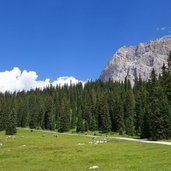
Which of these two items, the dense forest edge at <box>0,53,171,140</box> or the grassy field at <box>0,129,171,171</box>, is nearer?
the grassy field at <box>0,129,171,171</box>

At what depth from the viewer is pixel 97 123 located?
15388cm

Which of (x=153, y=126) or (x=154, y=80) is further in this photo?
(x=154, y=80)

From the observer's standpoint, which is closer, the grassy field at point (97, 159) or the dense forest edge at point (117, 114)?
the grassy field at point (97, 159)

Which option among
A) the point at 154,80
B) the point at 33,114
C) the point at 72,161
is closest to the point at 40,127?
the point at 33,114

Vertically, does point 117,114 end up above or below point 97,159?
above

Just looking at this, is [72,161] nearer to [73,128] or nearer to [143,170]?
[143,170]

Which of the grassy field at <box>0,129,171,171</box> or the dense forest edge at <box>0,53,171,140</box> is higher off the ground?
the dense forest edge at <box>0,53,171,140</box>

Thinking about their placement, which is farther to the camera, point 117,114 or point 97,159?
point 117,114

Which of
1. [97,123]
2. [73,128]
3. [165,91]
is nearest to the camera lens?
[165,91]

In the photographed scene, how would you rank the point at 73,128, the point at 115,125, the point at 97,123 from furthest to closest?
1. the point at 73,128
2. the point at 97,123
3. the point at 115,125

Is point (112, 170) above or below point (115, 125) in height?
below

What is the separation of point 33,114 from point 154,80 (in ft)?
346

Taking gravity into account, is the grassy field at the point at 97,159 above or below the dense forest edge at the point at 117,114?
below

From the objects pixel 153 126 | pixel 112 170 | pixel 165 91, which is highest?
pixel 165 91
